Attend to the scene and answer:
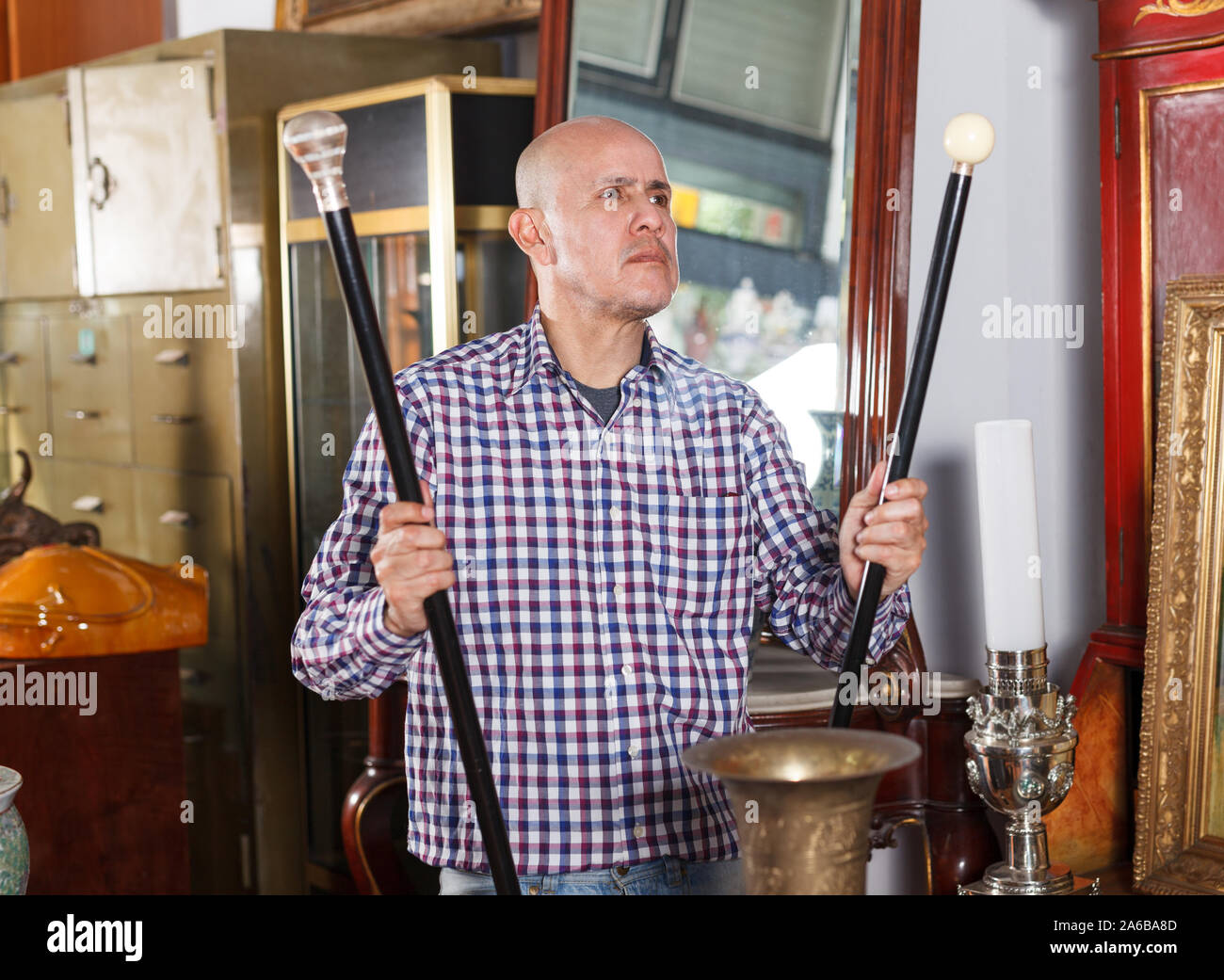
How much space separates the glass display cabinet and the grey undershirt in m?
1.25

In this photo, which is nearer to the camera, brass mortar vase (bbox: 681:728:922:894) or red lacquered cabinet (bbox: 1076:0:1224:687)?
brass mortar vase (bbox: 681:728:922:894)

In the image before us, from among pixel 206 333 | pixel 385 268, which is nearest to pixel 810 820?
pixel 385 268

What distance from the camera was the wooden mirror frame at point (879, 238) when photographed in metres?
2.44

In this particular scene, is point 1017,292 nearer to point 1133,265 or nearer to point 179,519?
point 1133,265

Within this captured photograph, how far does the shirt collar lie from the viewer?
190 centimetres

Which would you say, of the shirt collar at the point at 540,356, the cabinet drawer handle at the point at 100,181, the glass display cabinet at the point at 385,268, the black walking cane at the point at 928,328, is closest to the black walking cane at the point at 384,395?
the black walking cane at the point at 928,328

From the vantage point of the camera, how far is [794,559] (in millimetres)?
1872

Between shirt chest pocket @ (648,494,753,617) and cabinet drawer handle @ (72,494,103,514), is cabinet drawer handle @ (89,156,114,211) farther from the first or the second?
shirt chest pocket @ (648,494,753,617)

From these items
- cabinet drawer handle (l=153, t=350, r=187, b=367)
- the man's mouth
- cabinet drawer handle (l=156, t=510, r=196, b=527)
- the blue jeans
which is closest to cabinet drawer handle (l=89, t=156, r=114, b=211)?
cabinet drawer handle (l=153, t=350, r=187, b=367)

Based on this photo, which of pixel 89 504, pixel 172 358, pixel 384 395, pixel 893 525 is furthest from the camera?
pixel 89 504

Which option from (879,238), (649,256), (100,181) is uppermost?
(100,181)

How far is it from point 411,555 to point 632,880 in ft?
1.90

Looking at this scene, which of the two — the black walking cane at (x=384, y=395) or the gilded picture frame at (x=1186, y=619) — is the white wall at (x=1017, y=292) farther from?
the black walking cane at (x=384, y=395)

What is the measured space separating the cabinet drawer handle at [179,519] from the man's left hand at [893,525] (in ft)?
8.50
